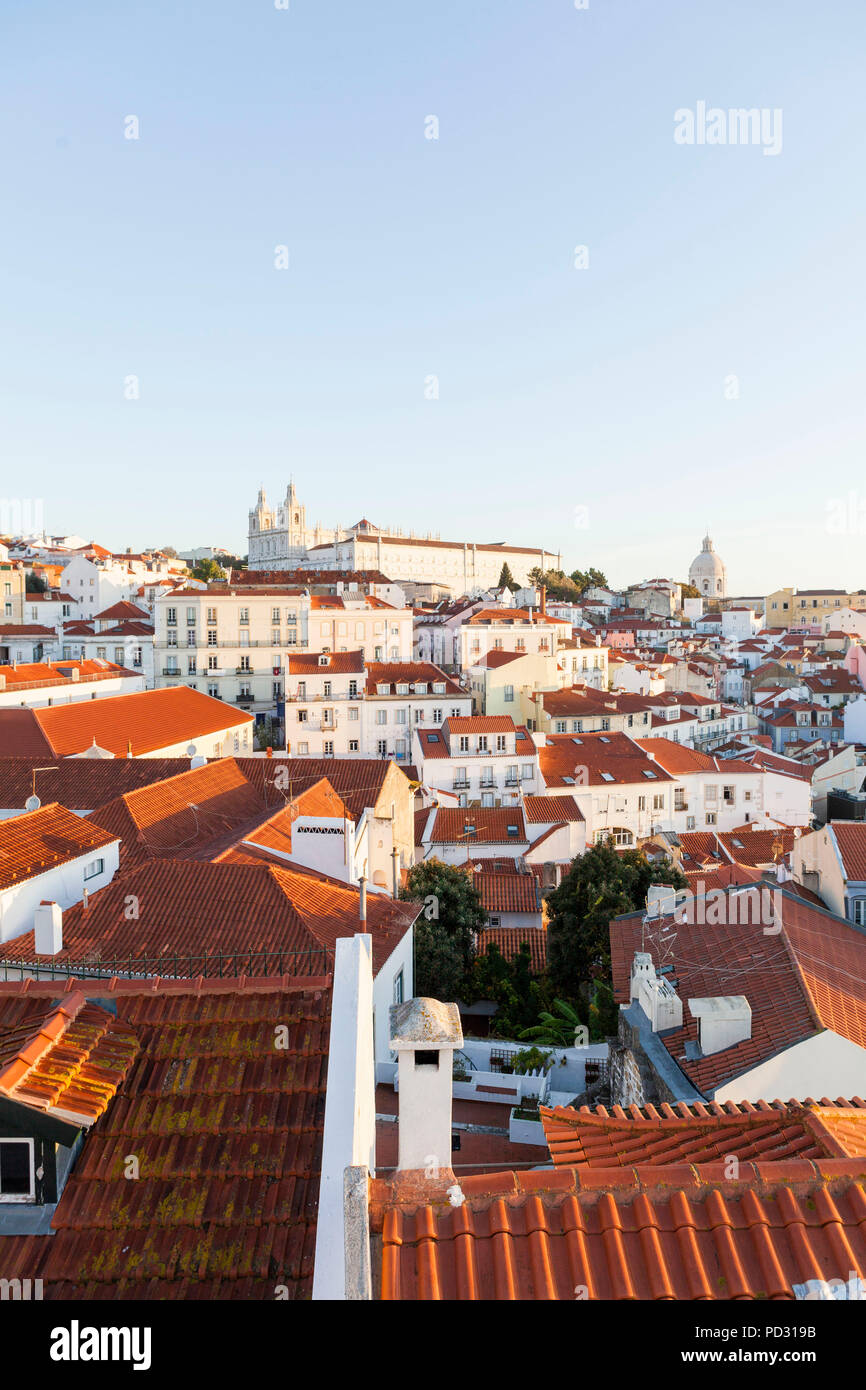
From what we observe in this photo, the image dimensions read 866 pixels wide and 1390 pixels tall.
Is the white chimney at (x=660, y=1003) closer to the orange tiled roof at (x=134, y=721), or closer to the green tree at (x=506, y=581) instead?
the orange tiled roof at (x=134, y=721)

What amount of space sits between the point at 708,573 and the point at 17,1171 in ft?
612

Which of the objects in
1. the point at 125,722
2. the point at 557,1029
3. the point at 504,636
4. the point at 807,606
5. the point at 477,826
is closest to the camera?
the point at 557,1029

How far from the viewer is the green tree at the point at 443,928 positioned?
20750 millimetres

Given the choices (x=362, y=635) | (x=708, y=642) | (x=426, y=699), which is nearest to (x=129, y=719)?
(x=426, y=699)

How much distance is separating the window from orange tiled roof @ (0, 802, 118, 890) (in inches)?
384

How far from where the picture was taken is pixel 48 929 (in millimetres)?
11711

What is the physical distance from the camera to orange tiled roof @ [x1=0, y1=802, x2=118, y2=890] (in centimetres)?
1453

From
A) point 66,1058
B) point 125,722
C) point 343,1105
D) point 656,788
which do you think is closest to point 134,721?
point 125,722

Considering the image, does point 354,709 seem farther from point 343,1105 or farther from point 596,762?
point 343,1105

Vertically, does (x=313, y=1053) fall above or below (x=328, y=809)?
above

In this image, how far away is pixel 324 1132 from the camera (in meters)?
4.55

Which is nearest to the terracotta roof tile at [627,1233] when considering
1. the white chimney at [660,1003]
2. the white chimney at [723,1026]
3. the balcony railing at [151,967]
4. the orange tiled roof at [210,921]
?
the white chimney at [723,1026]
